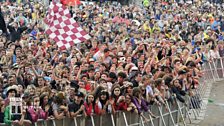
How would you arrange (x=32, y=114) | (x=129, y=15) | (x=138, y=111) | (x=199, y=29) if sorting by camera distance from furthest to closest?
(x=129, y=15) < (x=199, y=29) < (x=138, y=111) < (x=32, y=114)

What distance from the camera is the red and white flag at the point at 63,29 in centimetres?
1775

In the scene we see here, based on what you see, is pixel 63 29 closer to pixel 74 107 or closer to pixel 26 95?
pixel 74 107

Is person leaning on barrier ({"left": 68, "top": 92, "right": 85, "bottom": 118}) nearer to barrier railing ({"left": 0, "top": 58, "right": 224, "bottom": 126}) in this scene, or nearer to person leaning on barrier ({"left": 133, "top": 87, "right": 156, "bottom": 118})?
barrier railing ({"left": 0, "top": 58, "right": 224, "bottom": 126})

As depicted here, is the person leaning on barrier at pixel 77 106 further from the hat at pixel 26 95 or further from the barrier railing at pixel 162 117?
the hat at pixel 26 95

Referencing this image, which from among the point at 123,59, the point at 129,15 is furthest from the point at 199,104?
the point at 129,15

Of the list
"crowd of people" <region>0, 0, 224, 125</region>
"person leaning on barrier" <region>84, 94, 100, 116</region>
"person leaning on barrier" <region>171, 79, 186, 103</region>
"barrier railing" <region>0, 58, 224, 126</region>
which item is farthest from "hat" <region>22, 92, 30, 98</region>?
"person leaning on barrier" <region>171, 79, 186, 103</region>

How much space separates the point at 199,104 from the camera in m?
20.1

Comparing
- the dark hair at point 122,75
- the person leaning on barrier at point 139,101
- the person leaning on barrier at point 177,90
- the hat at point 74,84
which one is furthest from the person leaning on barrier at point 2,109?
the person leaning on barrier at point 177,90

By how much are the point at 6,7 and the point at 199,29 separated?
974cm

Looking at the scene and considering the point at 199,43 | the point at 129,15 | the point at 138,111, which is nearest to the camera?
the point at 138,111

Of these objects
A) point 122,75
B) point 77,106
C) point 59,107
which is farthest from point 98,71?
point 59,107

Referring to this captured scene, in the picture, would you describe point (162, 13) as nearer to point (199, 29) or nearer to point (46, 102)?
point (199, 29)

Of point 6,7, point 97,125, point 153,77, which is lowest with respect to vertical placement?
point 97,125

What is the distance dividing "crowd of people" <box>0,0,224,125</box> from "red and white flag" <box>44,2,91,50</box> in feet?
1.58
